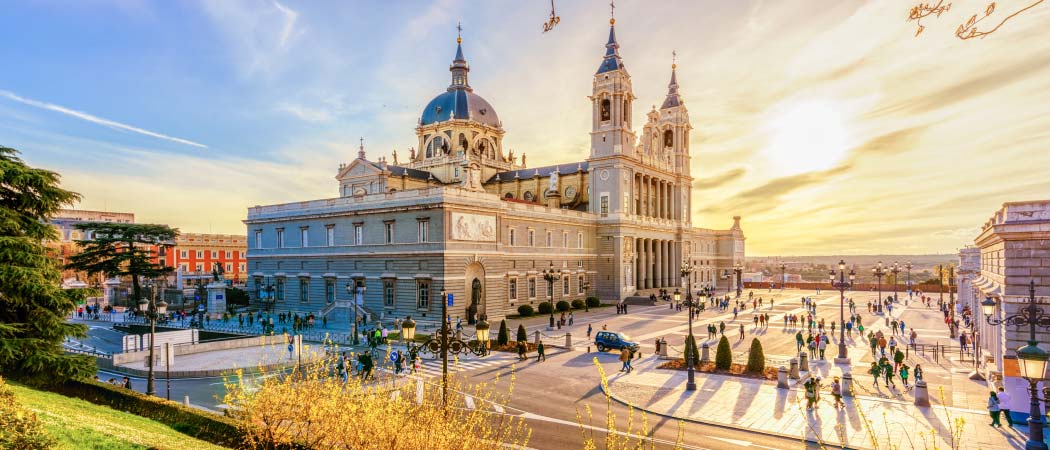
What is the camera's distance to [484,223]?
46719 mm

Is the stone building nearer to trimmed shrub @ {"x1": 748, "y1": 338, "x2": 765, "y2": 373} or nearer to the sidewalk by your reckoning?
the sidewalk

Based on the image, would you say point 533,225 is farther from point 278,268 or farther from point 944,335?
point 944,335

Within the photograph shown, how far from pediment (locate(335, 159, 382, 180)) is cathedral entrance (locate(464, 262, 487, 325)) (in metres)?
20.1

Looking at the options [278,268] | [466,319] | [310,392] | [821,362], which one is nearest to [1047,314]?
[821,362]

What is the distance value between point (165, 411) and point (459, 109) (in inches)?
2392

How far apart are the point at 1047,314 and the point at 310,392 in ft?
71.9

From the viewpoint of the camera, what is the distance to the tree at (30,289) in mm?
15531

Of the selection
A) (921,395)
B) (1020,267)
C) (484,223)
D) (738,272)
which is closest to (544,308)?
(484,223)

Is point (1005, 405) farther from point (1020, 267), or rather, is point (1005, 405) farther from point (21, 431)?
point (21, 431)

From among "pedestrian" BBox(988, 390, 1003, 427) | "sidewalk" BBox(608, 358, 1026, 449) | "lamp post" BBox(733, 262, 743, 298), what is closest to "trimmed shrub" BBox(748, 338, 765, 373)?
"sidewalk" BBox(608, 358, 1026, 449)

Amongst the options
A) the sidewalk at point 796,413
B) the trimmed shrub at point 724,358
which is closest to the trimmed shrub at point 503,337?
the sidewalk at point 796,413

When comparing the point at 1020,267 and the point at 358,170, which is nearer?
the point at 1020,267

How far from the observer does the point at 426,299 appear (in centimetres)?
4403

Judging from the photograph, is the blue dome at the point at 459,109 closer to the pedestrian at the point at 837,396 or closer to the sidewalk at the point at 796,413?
the sidewalk at the point at 796,413
